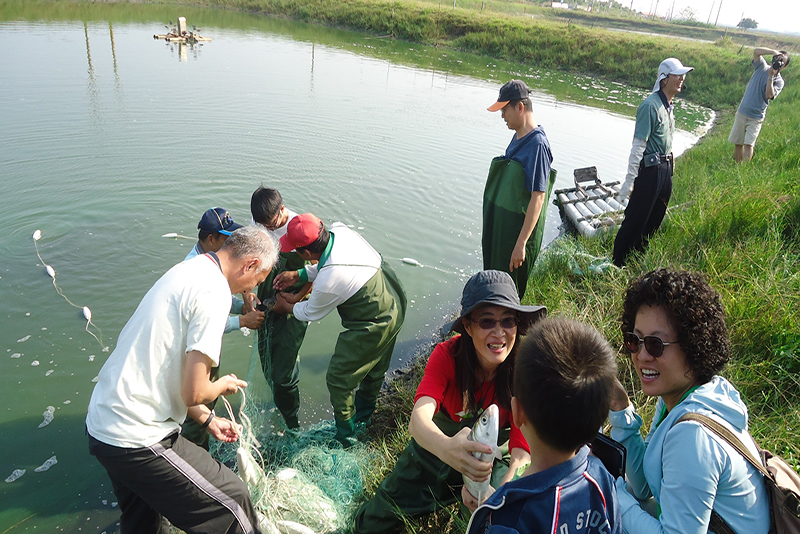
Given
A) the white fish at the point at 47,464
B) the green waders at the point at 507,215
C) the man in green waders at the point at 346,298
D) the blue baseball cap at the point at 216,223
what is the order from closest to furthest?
the blue baseball cap at the point at 216,223 → the man in green waders at the point at 346,298 → the white fish at the point at 47,464 → the green waders at the point at 507,215

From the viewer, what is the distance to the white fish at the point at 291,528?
2.92 m

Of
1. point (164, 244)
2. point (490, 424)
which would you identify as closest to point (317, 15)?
point (164, 244)

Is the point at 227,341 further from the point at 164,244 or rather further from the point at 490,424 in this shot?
the point at 490,424

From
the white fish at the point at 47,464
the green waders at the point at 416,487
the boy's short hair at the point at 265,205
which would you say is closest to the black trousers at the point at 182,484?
the green waders at the point at 416,487

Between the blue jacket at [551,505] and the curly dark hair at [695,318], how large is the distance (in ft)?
2.50

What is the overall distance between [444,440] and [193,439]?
90.7 inches

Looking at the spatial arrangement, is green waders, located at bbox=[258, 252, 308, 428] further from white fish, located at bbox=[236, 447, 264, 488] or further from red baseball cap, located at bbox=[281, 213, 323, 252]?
white fish, located at bbox=[236, 447, 264, 488]

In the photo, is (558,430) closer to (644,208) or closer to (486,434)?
(486,434)

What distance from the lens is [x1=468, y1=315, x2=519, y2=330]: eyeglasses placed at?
2400 mm

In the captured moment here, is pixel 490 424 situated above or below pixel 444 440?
above

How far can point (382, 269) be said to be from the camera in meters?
4.12

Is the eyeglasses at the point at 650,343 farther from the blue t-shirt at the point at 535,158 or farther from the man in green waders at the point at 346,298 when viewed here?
the blue t-shirt at the point at 535,158

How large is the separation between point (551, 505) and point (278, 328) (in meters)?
3.01

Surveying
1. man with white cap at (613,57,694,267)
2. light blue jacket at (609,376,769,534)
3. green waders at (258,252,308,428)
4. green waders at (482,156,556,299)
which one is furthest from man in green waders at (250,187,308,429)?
man with white cap at (613,57,694,267)
